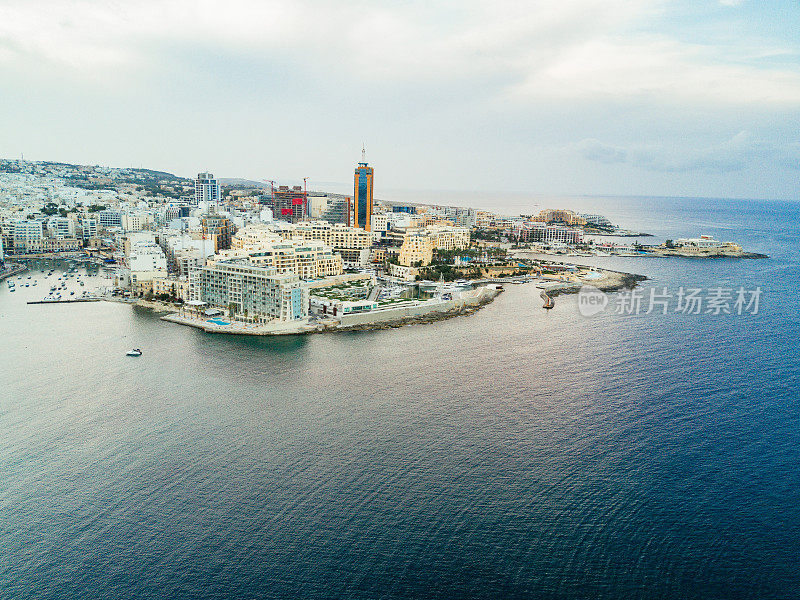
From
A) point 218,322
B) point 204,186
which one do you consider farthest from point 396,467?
point 204,186

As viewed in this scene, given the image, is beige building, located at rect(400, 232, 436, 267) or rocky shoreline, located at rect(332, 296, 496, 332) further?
beige building, located at rect(400, 232, 436, 267)

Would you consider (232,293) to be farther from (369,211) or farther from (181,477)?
(369,211)

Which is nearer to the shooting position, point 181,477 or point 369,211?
point 181,477

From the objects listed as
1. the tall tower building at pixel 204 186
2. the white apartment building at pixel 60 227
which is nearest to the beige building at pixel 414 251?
the white apartment building at pixel 60 227

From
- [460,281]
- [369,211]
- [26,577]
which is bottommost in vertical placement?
[26,577]

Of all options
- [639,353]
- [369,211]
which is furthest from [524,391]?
[369,211]

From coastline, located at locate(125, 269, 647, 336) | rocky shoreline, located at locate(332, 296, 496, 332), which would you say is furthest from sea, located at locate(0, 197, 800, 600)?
rocky shoreline, located at locate(332, 296, 496, 332)

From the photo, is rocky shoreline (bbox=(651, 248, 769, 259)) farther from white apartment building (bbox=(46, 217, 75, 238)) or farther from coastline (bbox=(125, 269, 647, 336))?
white apartment building (bbox=(46, 217, 75, 238))
